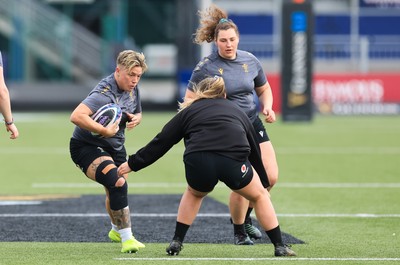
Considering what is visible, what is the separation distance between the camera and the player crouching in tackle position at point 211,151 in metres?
8.25

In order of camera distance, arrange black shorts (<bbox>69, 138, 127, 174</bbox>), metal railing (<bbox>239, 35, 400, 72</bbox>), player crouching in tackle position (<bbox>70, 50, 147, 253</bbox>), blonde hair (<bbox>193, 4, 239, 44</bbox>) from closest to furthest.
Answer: player crouching in tackle position (<bbox>70, 50, 147, 253</bbox>)
black shorts (<bbox>69, 138, 127, 174</bbox>)
blonde hair (<bbox>193, 4, 239, 44</bbox>)
metal railing (<bbox>239, 35, 400, 72</bbox>)

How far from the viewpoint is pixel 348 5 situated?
41.3 m

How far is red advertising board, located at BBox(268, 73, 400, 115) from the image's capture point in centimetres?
3078

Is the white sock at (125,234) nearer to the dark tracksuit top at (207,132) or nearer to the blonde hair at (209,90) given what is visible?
the dark tracksuit top at (207,132)

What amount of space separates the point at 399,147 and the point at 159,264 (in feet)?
42.1

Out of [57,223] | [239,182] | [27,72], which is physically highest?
[239,182]

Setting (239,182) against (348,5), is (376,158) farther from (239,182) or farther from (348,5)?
(348,5)

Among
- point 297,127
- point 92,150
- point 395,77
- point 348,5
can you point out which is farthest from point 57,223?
point 348,5

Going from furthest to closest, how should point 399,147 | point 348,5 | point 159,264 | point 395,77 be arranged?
point 348,5 < point 395,77 < point 399,147 < point 159,264

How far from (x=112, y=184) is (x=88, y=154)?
1.33 ft

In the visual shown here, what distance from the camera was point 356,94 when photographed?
3089cm

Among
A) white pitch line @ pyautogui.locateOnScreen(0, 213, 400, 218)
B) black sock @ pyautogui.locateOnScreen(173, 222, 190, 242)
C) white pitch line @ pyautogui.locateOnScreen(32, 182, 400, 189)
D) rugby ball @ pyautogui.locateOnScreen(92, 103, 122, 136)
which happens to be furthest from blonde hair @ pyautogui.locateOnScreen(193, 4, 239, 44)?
white pitch line @ pyautogui.locateOnScreen(32, 182, 400, 189)

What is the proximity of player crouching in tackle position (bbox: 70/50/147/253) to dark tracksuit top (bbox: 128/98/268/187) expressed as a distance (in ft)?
1.63

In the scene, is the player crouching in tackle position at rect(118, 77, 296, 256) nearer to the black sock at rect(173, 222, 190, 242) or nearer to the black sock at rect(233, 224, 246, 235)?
the black sock at rect(173, 222, 190, 242)
